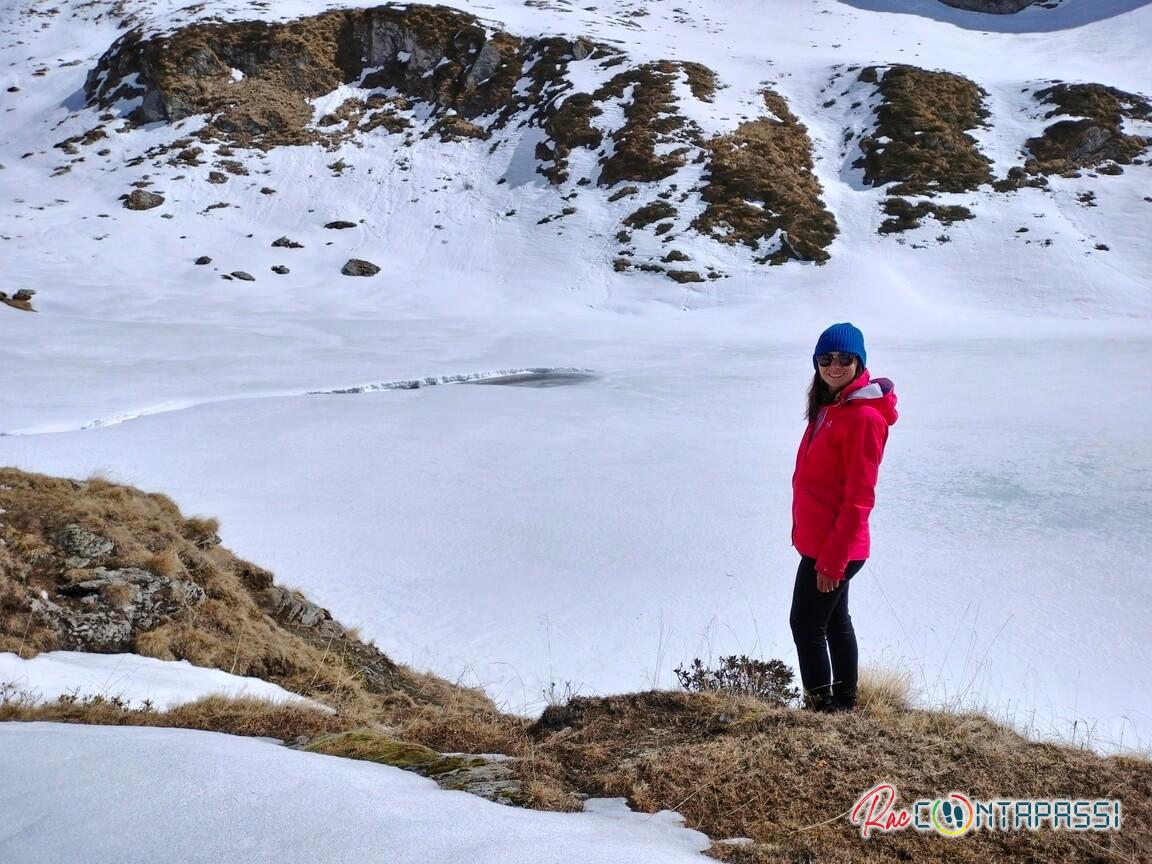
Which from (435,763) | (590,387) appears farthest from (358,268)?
(435,763)

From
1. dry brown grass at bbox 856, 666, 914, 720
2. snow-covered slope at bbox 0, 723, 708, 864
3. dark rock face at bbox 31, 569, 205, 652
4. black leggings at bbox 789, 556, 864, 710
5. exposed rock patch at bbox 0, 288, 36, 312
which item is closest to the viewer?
snow-covered slope at bbox 0, 723, 708, 864

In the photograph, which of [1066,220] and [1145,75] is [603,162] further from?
[1145,75]

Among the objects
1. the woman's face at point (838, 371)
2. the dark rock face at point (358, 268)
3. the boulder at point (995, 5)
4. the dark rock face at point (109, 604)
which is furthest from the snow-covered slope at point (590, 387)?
the boulder at point (995, 5)

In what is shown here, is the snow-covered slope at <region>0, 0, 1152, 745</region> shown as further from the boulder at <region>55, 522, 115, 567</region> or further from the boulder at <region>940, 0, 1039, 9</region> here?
the boulder at <region>940, 0, 1039, 9</region>

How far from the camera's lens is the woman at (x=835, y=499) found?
3369mm

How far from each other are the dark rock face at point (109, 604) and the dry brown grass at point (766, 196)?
3504 centimetres

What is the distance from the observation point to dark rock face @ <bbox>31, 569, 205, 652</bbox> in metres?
4.54

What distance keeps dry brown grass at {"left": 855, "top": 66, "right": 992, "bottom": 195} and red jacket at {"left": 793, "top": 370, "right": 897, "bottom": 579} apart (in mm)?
42157

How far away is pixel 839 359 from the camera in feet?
11.2

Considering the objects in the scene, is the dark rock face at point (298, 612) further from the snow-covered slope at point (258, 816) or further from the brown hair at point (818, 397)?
the brown hair at point (818, 397)

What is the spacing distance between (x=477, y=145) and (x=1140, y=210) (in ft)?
118

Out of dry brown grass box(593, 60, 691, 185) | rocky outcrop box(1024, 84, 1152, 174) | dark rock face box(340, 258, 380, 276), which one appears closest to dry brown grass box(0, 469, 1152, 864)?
dark rock face box(340, 258, 380, 276)

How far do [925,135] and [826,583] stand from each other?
4669cm

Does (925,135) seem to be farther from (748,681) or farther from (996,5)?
(748,681)
